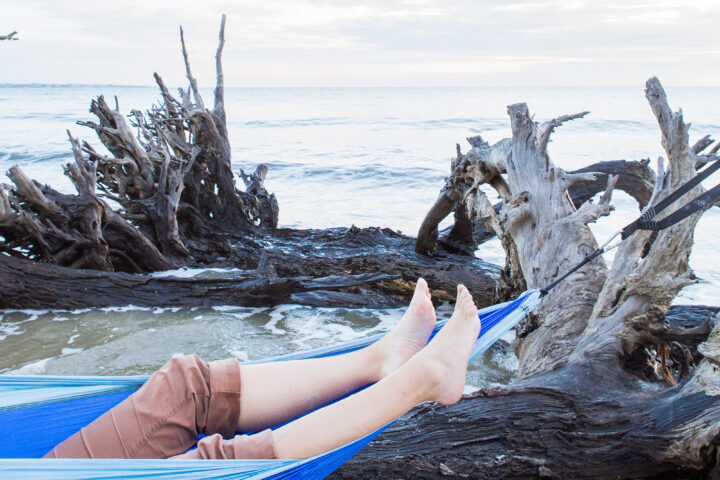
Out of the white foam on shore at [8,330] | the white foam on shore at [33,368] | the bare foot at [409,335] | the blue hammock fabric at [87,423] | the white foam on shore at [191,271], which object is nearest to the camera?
the blue hammock fabric at [87,423]

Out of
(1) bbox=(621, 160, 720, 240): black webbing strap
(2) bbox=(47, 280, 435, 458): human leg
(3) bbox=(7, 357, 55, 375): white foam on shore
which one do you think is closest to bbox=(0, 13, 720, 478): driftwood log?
(1) bbox=(621, 160, 720, 240): black webbing strap

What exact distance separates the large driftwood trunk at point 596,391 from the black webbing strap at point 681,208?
96mm

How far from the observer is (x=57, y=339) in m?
3.37

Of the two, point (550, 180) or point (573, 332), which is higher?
point (550, 180)

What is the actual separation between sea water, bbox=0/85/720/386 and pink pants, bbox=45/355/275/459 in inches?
68.3

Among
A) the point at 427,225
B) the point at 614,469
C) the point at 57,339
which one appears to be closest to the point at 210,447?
the point at 614,469

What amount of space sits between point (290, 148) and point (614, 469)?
1450 centimetres

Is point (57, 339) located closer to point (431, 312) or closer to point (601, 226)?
point (431, 312)

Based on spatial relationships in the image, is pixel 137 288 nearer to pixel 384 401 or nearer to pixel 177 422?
pixel 177 422

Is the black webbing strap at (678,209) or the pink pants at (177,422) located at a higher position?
the black webbing strap at (678,209)

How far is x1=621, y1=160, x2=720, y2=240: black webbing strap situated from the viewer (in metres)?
1.88

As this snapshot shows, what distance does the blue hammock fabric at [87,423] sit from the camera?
1.15 m

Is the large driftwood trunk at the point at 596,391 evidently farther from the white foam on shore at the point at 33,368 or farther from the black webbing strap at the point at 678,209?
the white foam on shore at the point at 33,368

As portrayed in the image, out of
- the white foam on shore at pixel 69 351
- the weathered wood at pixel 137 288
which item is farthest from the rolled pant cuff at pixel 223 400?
the weathered wood at pixel 137 288
